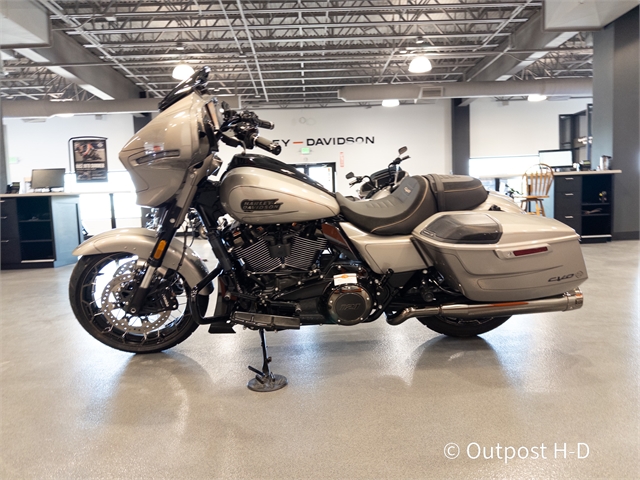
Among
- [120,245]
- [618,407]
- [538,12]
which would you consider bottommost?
[618,407]

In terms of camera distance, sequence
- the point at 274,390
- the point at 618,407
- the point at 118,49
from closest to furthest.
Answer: the point at 618,407
the point at 274,390
the point at 118,49

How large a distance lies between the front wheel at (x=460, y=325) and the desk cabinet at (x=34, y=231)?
6.02 metres

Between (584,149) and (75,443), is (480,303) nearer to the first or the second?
(75,443)

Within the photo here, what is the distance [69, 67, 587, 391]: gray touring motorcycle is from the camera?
6.23 feet

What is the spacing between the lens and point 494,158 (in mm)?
13312

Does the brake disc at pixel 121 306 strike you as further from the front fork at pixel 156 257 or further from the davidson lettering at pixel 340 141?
the davidson lettering at pixel 340 141

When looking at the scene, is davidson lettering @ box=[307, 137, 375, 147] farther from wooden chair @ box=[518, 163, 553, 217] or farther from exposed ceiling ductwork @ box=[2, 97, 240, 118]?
wooden chair @ box=[518, 163, 553, 217]

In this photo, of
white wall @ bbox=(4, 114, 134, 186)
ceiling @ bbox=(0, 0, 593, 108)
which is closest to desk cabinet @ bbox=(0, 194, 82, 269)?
ceiling @ bbox=(0, 0, 593, 108)

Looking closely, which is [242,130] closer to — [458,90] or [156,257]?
[156,257]

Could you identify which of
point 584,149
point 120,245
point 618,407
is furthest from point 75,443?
point 584,149

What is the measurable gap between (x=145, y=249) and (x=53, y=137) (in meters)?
13.6

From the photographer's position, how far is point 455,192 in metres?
2.09

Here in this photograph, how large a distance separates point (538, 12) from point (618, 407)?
782 cm

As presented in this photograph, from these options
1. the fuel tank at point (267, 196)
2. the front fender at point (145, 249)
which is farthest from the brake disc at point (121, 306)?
the fuel tank at point (267, 196)
